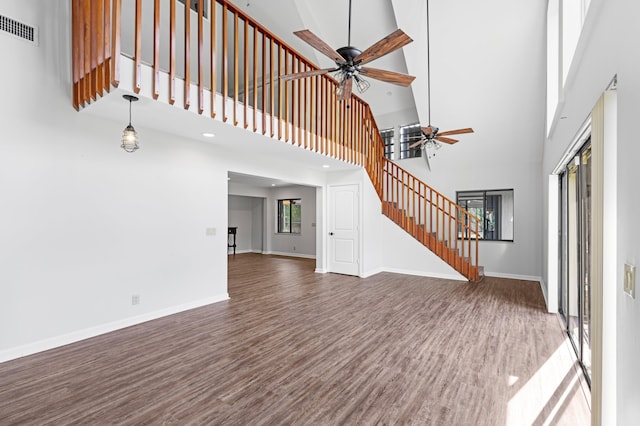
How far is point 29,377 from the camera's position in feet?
8.89

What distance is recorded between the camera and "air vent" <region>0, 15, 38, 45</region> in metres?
3.02

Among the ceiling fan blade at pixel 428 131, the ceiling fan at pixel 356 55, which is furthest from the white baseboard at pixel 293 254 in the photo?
the ceiling fan at pixel 356 55

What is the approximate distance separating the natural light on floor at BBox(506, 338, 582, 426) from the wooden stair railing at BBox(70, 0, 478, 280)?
334cm

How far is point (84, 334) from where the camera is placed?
3.53 metres

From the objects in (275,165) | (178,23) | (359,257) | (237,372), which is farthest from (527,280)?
(178,23)

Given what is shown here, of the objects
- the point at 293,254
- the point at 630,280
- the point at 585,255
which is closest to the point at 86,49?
the point at 630,280

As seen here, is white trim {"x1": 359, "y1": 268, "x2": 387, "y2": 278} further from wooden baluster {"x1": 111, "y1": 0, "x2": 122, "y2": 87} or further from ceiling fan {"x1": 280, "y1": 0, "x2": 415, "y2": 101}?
wooden baluster {"x1": 111, "y1": 0, "x2": 122, "y2": 87}

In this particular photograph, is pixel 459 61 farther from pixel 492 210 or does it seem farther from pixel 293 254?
pixel 293 254

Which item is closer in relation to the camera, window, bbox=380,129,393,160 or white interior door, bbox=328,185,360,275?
white interior door, bbox=328,185,360,275

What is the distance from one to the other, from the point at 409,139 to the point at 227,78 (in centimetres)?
587

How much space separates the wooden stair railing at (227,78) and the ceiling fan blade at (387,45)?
3.04 ft

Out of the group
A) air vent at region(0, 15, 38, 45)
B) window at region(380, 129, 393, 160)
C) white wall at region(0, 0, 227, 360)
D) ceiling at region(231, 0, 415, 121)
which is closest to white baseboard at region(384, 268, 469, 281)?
window at region(380, 129, 393, 160)

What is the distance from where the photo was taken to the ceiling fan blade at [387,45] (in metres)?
2.64

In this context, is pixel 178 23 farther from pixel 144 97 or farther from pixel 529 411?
pixel 529 411
